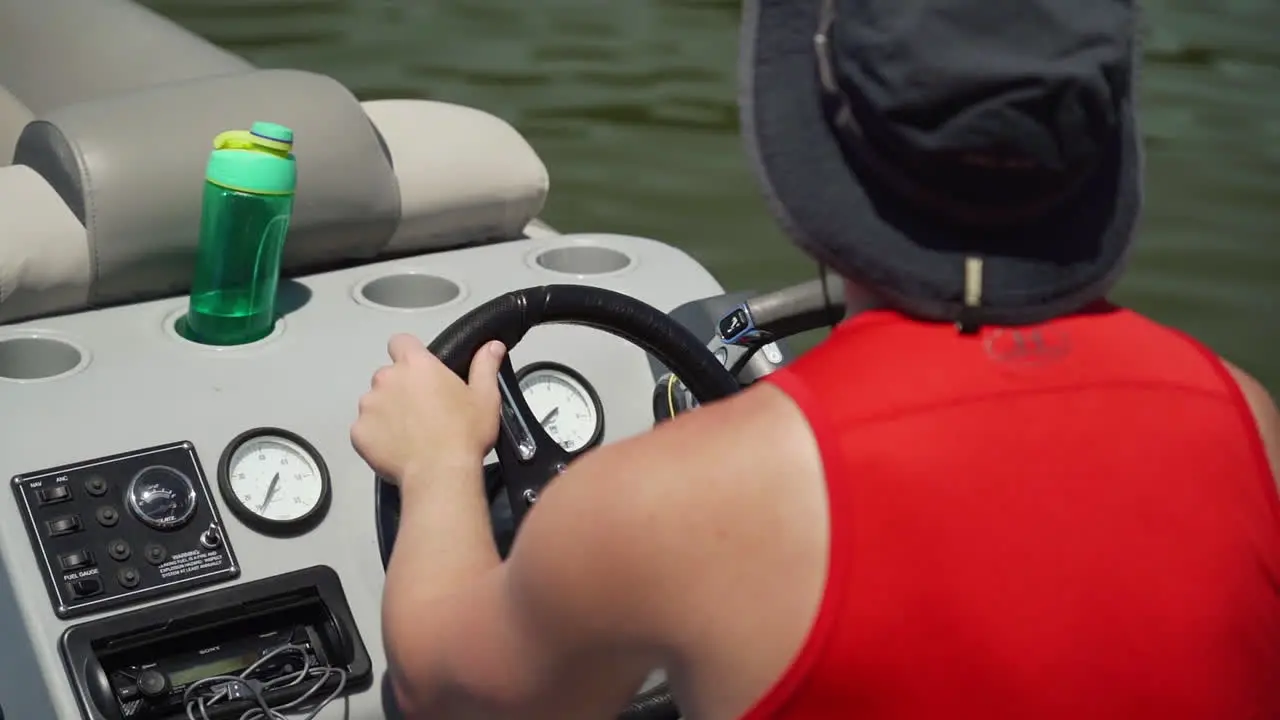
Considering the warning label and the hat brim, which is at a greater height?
the hat brim

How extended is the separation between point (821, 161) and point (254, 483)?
38.1 inches

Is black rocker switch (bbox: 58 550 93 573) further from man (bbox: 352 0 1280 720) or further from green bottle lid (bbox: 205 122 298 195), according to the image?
man (bbox: 352 0 1280 720)

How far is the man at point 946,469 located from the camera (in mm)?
979

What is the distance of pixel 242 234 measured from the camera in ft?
6.33

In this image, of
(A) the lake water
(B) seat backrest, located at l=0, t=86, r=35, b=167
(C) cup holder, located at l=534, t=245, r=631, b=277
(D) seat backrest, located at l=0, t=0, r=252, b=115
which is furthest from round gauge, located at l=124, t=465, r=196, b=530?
(A) the lake water

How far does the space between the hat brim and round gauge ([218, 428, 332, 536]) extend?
0.90 m

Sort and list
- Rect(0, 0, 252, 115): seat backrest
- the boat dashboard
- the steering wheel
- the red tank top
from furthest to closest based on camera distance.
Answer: Rect(0, 0, 252, 115): seat backrest < the boat dashboard < the steering wheel < the red tank top

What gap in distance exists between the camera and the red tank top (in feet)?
3.20

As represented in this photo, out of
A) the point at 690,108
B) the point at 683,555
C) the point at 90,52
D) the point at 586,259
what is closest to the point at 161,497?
the point at 586,259

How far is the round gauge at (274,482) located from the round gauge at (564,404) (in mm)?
280

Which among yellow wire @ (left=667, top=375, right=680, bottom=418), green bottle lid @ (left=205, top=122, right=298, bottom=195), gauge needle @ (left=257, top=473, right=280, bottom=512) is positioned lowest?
gauge needle @ (left=257, top=473, right=280, bottom=512)

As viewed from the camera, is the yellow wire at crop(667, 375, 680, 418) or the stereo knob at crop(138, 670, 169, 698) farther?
the yellow wire at crop(667, 375, 680, 418)

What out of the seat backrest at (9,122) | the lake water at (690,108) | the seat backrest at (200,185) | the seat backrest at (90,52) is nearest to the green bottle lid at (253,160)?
the seat backrest at (200,185)

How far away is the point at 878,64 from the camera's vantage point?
3.31 feet
